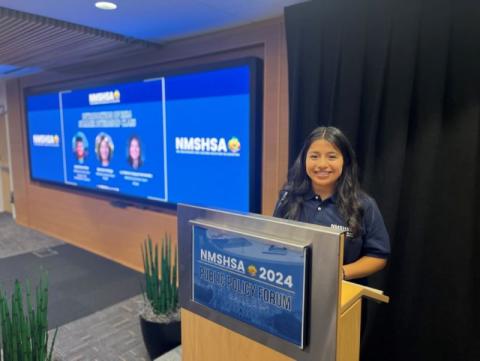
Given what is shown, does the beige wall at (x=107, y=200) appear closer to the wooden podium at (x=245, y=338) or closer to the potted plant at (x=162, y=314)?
the potted plant at (x=162, y=314)

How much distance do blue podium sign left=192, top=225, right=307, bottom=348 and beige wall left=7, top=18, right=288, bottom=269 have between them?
161 centimetres

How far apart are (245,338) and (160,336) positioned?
1398 mm

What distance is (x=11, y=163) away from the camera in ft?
19.1

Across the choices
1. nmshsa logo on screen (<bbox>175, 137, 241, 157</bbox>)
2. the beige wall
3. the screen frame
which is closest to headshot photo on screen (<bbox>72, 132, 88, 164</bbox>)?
the screen frame

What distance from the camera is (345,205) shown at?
1515 millimetres

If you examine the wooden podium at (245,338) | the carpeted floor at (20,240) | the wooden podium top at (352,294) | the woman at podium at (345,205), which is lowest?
the carpeted floor at (20,240)

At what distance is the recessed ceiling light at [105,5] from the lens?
2.29m

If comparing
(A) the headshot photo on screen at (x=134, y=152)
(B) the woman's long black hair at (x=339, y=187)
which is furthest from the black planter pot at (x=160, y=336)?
(A) the headshot photo on screen at (x=134, y=152)

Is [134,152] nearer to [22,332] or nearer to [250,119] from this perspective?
[250,119]

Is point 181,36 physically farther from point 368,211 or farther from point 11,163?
point 11,163

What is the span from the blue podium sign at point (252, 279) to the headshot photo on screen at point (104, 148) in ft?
10.0

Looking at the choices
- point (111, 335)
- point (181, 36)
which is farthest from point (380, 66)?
point (111, 335)

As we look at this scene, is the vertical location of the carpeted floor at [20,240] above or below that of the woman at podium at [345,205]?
below

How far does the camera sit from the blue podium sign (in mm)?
953
